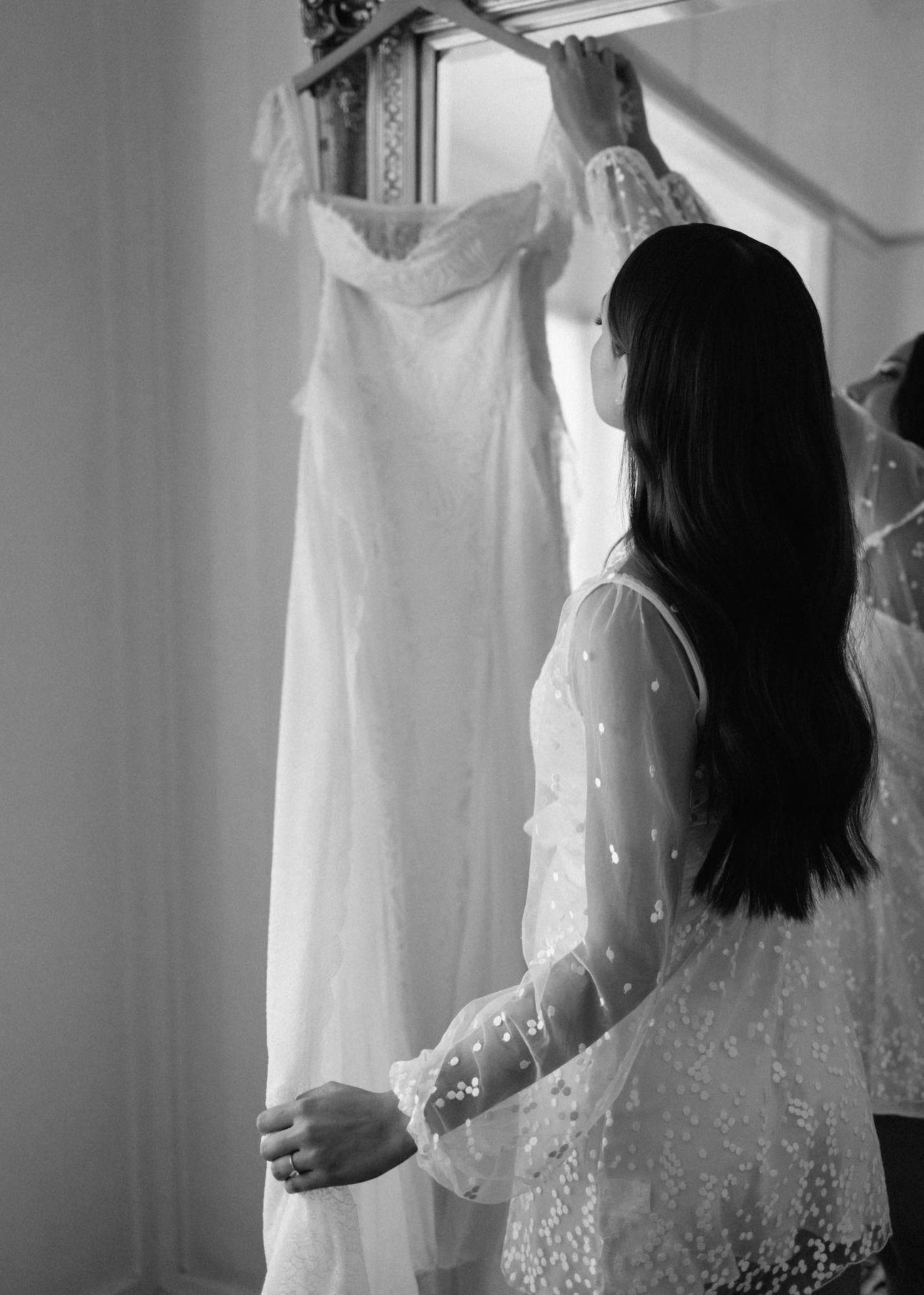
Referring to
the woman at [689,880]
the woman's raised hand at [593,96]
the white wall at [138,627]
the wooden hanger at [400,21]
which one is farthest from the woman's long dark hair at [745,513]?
the white wall at [138,627]

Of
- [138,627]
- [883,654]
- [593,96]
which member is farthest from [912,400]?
[138,627]

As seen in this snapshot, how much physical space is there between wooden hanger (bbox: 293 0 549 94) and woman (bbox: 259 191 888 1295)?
1.80 feet

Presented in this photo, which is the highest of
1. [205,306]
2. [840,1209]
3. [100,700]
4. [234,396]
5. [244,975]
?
[205,306]

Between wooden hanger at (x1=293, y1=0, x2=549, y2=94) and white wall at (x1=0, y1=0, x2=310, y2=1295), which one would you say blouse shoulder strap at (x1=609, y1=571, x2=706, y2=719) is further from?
white wall at (x1=0, y1=0, x2=310, y2=1295)

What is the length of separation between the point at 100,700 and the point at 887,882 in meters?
1.04

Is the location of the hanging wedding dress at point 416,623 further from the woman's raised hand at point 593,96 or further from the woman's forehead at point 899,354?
the woman's forehead at point 899,354

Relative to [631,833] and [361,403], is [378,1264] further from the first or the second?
[361,403]

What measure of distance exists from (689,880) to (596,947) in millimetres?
124

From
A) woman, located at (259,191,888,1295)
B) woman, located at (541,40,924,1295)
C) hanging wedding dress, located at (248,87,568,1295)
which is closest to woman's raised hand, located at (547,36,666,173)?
woman, located at (541,40,924,1295)

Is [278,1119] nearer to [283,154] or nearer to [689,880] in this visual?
[689,880]

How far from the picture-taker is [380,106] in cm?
146

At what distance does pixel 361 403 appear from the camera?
140 cm

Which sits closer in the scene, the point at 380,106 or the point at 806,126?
the point at 806,126

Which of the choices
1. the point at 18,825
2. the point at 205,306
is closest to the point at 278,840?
the point at 18,825
